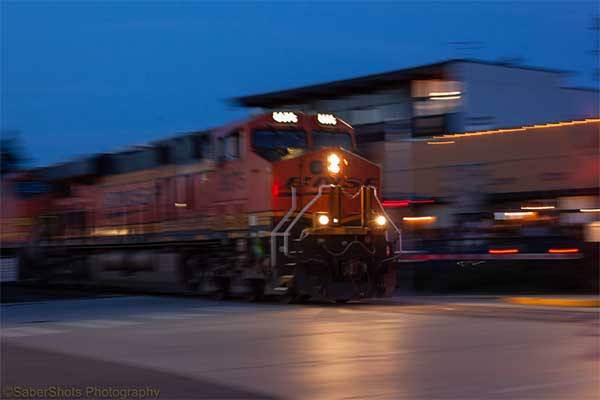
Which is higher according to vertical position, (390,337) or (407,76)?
(407,76)

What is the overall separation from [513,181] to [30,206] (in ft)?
53.3

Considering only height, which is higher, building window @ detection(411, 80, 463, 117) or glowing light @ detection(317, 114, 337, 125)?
building window @ detection(411, 80, 463, 117)

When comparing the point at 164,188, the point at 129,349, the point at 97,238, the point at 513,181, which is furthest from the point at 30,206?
the point at 129,349

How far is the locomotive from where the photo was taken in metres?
17.2

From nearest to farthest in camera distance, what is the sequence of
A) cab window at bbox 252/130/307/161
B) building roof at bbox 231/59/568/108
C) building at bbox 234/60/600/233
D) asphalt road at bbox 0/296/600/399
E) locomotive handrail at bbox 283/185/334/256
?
asphalt road at bbox 0/296/600/399, locomotive handrail at bbox 283/185/334/256, cab window at bbox 252/130/307/161, building at bbox 234/60/600/233, building roof at bbox 231/59/568/108

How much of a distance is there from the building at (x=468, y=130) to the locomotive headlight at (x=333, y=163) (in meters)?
8.12

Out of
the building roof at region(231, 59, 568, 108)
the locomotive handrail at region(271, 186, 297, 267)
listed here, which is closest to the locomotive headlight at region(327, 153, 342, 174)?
the locomotive handrail at region(271, 186, 297, 267)

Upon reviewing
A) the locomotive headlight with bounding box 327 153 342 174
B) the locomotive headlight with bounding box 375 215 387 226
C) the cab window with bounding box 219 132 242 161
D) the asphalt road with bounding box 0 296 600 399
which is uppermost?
the cab window with bounding box 219 132 242 161

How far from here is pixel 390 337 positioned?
38.2 feet

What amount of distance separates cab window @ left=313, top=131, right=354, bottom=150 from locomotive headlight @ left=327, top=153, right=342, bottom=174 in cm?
51

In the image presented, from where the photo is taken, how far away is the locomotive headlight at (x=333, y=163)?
58.9 feet

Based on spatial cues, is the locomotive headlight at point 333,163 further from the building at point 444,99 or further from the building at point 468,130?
the building at point 444,99

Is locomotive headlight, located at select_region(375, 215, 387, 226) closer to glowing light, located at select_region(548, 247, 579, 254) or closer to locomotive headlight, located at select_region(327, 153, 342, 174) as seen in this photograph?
locomotive headlight, located at select_region(327, 153, 342, 174)

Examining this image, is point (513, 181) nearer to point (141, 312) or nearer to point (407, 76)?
point (407, 76)
